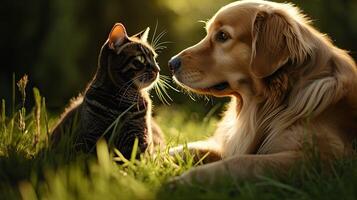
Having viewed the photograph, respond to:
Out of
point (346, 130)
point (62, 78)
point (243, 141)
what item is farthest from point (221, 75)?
point (62, 78)

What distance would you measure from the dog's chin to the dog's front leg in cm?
79

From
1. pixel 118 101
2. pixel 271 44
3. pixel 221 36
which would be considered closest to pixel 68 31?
pixel 118 101

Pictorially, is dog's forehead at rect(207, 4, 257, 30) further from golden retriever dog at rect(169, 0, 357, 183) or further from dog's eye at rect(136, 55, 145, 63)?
dog's eye at rect(136, 55, 145, 63)

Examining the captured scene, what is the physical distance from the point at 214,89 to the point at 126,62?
2.01ft

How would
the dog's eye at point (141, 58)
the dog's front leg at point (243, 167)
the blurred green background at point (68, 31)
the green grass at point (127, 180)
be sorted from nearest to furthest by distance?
the green grass at point (127, 180) → the dog's front leg at point (243, 167) → the dog's eye at point (141, 58) → the blurred green background at point (68, 31)

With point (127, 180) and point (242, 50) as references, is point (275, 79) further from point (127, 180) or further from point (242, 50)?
point (127, 180)

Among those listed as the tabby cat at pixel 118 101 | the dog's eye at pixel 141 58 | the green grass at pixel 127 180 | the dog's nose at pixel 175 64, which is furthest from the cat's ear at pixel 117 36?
the green grass at pixel 127 180

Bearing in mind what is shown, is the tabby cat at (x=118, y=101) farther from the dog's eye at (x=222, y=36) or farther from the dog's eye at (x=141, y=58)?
the dog's eye at (x=222, y=36)

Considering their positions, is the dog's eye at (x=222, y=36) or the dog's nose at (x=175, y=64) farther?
the dog's nose at (x=175, y=64)

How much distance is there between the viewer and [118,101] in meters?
4.54

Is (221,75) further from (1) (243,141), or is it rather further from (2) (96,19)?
(2) (96,19)

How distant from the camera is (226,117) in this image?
5098mm

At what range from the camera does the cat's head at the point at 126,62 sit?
14.9ft

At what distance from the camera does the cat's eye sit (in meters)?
4.53
